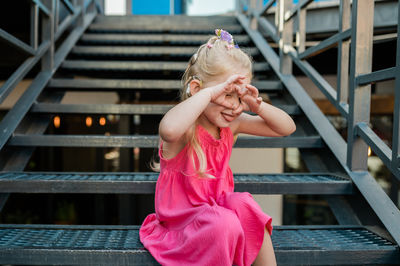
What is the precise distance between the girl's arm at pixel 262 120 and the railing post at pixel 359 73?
1.09 ft

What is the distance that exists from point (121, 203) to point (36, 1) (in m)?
2.69

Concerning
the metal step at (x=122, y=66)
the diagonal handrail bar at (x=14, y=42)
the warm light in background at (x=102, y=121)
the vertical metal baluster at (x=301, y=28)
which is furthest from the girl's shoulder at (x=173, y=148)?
the warm light in background at (x=102, y=121)

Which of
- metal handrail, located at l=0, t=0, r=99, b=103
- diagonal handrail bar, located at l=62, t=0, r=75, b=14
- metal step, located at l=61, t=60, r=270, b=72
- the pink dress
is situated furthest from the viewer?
diagonal handrail bar, located at l=62, t=0, r=75, b=14

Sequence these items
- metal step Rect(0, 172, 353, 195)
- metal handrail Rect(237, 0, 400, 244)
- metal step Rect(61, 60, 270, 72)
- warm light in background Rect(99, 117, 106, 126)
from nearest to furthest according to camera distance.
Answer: metal handrail Rect(237, 0, 400, 244)
metal step Rect(0, 172, 353, 195)
metal step Rect(61, 60, 270, 72)
warm light in background Rect(99, 117, 106, 126)

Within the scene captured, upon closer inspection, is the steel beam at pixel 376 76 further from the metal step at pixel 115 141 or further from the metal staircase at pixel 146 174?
the metal step at pixel 115 141

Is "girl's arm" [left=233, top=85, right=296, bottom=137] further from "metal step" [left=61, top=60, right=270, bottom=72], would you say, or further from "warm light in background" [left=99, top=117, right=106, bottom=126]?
"warm light in background" [left=99, top=117, right=106, bottom=126]

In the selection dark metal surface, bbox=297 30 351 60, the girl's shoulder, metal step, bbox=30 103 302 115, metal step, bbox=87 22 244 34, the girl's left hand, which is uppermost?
metal step, bbox=87 22 244 34

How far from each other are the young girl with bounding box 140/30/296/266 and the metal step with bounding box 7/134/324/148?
428 millimetres

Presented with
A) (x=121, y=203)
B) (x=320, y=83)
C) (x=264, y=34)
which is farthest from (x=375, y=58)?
(x=121, y=203)

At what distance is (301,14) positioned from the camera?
6.45 feet

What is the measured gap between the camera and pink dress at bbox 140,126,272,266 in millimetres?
865

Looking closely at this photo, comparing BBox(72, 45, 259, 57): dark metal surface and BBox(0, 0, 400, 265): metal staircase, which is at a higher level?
BBox(72, 45, 259, 57): dark metal surface

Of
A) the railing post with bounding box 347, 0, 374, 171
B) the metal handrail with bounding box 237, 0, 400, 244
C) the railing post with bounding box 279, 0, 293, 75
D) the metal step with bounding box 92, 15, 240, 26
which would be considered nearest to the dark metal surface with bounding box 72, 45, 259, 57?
the railing post with bounding box 279, 0, 293, 75

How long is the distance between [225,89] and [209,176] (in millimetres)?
283
